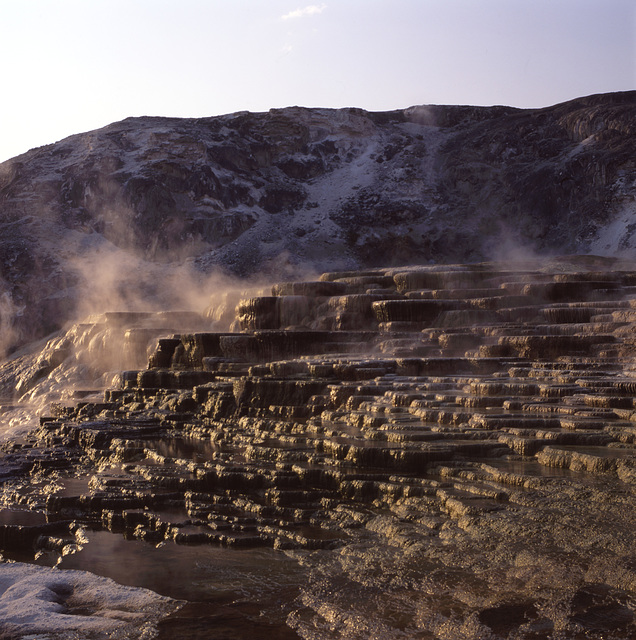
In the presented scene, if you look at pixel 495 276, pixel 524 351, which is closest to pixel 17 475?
pixel 524 351

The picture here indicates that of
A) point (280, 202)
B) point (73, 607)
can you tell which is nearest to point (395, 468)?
point (73, 607)

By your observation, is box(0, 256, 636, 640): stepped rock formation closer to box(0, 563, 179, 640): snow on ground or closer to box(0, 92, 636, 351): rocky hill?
box(0, 563, 179, 640): snow on ground

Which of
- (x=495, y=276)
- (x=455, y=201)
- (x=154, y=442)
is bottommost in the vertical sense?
(x=154, y=442)

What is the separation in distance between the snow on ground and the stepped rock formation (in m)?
0.29

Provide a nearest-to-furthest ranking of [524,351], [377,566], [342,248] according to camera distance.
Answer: [377,566]
[524,351]
[342,248]

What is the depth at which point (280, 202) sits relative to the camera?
4112 cm

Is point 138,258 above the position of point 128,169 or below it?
below

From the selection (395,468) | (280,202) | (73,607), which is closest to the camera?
(73,607)

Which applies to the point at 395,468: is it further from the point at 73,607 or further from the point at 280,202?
the point at 280,202

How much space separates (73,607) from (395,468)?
3375 mm

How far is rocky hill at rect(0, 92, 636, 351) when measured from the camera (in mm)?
32844

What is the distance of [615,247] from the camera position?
3092cm

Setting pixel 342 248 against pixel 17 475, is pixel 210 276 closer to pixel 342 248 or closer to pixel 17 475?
pixel 342 248

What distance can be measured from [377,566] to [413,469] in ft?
7.16
